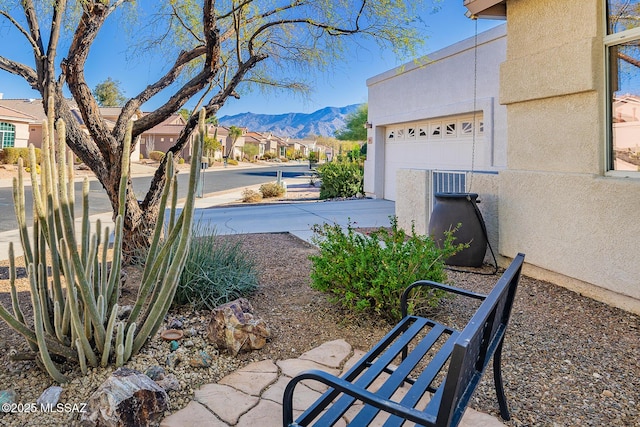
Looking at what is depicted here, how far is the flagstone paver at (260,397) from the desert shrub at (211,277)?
125 cm

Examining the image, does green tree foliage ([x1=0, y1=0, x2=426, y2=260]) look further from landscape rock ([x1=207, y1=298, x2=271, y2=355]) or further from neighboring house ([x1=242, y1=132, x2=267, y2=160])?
neighboring house ([x1=242, y1=132, x2=267, y2=160])

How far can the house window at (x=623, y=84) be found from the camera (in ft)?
15.3

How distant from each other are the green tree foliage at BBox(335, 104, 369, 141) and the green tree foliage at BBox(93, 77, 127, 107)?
Result: 97.1 ft

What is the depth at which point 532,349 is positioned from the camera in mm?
3623

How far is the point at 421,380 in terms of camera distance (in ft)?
7.29

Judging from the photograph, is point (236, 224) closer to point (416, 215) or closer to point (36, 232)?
point (416, 215)

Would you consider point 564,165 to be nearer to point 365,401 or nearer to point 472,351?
point 472,351

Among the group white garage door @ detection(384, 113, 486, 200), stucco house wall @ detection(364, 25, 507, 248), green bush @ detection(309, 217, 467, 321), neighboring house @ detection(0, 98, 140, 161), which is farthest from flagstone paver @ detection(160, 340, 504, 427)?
neighboring house @ detection(0, 98, 140, 161)

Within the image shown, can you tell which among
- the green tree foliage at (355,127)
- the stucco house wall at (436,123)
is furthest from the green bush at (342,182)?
the green tree foliage at (355,127)

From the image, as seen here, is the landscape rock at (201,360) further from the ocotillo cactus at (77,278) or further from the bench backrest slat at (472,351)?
the bench backrest slat at (472,351)

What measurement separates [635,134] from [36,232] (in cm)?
561

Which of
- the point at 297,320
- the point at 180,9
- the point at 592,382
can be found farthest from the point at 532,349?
the point at 180,9

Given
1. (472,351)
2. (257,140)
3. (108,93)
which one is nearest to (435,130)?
(472,351)

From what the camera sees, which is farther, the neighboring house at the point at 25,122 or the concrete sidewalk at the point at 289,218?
the neighboring house at the point at 25,122
